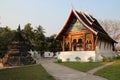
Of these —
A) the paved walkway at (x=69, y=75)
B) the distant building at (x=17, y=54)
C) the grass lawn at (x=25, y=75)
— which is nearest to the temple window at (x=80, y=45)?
the distant building at (x=17, y=54)

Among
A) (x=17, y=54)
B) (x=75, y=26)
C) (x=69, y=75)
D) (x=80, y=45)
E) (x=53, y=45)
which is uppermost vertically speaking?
(x=75, y=26)

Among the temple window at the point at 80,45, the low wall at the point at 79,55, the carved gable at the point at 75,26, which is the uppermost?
the carved gable at the point at 75,26

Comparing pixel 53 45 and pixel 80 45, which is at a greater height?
pixel 53 45

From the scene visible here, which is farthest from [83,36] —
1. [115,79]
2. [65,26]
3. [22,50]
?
[115,79]

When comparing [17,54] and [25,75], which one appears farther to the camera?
[17,54]

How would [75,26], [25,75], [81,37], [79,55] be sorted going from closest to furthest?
1. [25,75]
2. [79,55]
3. [81,37]
4. [75,26]

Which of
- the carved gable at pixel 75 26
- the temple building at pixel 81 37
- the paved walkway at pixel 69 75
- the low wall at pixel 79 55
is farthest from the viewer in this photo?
the carved gable at pixel 75 26

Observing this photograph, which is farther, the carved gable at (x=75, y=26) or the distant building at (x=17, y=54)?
the carved gable at (x=75, y=26)

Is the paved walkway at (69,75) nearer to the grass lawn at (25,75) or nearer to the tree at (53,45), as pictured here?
the grass lawn at (25,75)

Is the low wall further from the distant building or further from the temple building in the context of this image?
the distant building

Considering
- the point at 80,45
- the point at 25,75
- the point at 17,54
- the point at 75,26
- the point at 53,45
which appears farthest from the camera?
the point at 53,45

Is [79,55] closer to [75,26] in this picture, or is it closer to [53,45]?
[75,26]

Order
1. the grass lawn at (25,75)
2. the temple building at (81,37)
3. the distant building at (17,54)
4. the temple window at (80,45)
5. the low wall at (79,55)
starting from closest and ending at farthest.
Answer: the grass lawn at (25,75), the distant building at (17,54), the low wall at (79,55), the temple building at (81,37), the temple window at (80,45)

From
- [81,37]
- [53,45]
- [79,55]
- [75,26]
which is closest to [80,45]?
[81,37]
